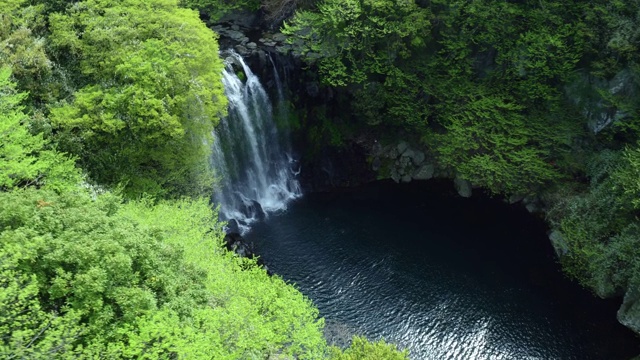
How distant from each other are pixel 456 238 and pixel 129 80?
2822 centimetres

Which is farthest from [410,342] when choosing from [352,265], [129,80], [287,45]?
[287,45]

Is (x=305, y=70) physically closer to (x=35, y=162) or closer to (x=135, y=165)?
(x=135, y=165)

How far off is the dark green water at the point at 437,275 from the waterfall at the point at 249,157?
1838 millimetres

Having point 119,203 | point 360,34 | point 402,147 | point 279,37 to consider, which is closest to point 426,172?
point 402,147

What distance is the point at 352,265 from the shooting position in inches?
1414

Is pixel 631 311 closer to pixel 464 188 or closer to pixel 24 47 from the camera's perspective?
pixel 464 188

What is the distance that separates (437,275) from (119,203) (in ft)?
78.7

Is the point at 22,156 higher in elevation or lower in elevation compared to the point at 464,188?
higher

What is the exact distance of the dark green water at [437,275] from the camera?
30.2m

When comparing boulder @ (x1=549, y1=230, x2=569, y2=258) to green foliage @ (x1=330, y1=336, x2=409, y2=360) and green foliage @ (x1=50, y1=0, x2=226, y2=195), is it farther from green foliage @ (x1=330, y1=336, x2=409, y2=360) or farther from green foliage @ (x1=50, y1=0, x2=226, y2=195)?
green foliage @ (x1=50, y1=0, x2=226, y2=195)

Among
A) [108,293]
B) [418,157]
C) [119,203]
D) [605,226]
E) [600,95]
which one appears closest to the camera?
[108,293]

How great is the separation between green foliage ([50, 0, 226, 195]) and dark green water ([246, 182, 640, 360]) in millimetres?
11784

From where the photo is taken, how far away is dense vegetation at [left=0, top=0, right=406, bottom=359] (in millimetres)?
15219

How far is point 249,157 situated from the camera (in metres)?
41.9
